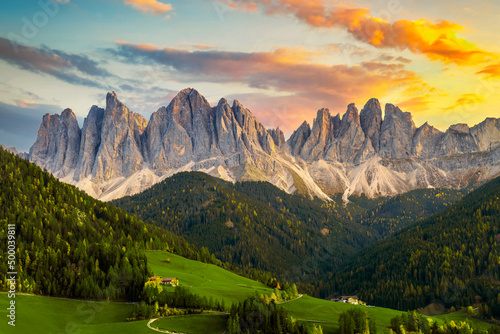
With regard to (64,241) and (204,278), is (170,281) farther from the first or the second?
(64,241)

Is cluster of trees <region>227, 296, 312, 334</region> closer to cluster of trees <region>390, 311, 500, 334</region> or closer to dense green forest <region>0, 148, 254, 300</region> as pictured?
cluster of trees <region>390, 311, 500, 334</region>

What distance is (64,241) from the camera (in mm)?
143375

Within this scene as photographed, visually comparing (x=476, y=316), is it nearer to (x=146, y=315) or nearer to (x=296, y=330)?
(x=296, y=330)

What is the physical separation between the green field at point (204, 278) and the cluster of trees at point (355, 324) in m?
32.6

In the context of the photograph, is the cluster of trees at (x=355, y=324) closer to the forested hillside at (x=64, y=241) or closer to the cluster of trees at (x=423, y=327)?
the cluster of trees at (x=423, y=327)

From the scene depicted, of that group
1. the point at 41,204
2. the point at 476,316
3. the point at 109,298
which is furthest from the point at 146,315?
the point at 476,316

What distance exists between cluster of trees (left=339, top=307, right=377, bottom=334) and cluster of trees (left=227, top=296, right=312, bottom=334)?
25.4ft

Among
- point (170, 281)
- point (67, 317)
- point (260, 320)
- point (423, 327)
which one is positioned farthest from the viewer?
point (170, 281)

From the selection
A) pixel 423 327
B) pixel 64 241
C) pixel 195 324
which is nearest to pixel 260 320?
pixel 195 324

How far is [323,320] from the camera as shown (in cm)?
11938

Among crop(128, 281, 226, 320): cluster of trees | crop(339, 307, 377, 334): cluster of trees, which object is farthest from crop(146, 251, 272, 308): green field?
crop(339, 307, 377, 334): cluster of trees

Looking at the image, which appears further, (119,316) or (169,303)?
(169,303)

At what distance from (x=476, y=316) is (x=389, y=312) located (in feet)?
173

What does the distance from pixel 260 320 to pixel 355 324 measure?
22017mm
